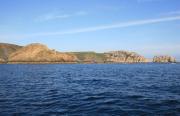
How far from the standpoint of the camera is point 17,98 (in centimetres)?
2933

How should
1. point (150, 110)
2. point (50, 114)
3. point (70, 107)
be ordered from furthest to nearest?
point (70, 107), point (150, 110), point (50, 114)

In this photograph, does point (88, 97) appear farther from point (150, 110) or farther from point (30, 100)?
point (150, 110)

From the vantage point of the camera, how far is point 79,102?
88.0 ft

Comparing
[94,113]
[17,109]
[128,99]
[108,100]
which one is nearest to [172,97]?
[128,99]

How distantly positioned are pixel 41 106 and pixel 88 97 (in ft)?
22.7

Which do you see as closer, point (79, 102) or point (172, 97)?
point (79, 102)

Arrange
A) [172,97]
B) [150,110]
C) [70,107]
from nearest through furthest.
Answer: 1. [150,110]
2. [70,107]
3. [172,97]

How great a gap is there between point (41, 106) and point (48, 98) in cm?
477

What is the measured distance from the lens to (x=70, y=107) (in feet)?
79.6

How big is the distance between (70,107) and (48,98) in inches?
233

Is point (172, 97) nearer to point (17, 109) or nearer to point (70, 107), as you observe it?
point (70, 107)

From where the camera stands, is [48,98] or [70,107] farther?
[48,98]

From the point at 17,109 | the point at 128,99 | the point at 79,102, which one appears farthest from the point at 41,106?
the point at 128,99

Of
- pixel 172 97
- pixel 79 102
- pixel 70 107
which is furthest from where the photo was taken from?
pixel 172 97
